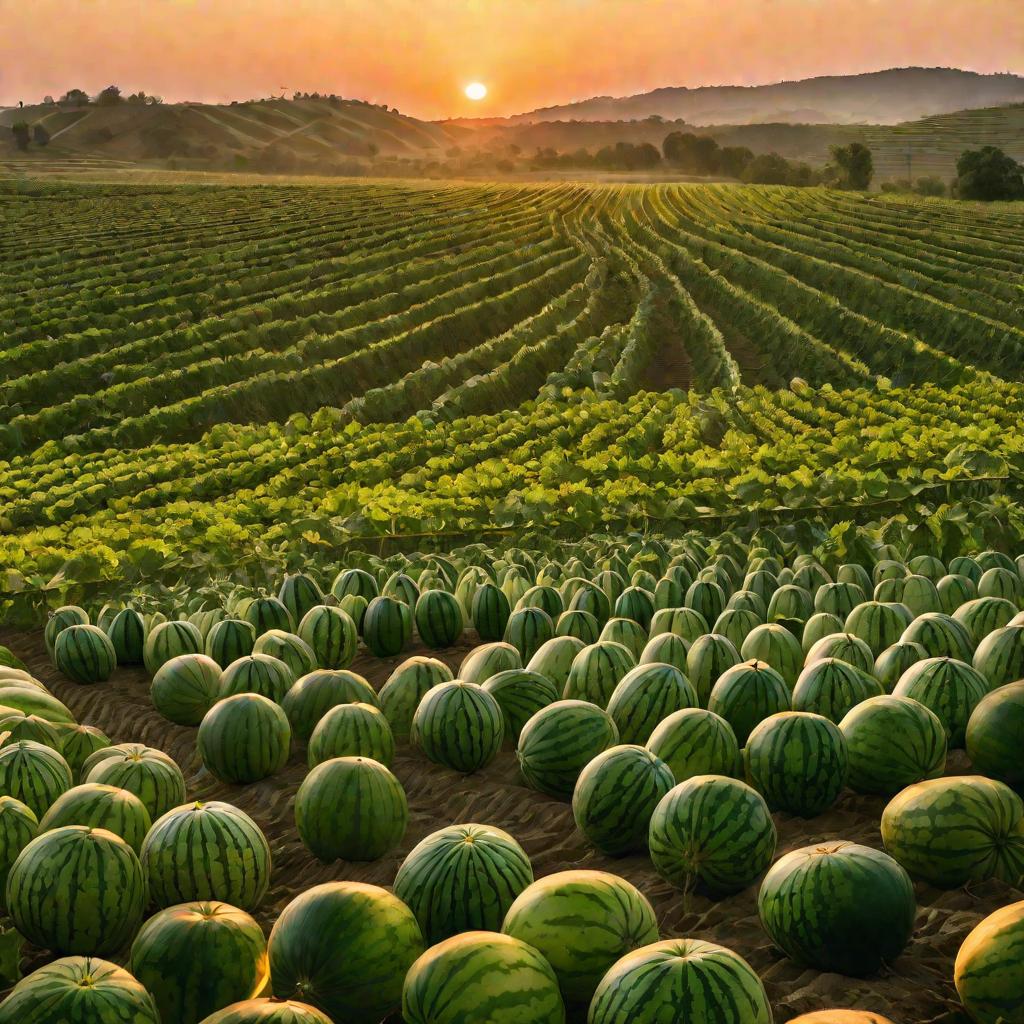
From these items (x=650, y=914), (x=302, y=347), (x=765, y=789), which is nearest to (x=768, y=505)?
(x=765, y=789)

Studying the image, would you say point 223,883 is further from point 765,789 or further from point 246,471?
point 246,471

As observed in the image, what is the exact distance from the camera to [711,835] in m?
3.56

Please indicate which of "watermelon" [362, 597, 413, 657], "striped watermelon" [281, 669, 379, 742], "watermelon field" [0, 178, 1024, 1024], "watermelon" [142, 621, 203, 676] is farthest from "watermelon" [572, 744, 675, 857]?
"watermelon" [142, 621, 203, 676]

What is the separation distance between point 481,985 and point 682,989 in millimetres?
482

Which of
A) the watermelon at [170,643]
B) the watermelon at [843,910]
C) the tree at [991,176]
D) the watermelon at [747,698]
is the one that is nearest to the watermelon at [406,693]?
the watermelon at [747,698]

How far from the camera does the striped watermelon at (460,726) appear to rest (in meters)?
4.58

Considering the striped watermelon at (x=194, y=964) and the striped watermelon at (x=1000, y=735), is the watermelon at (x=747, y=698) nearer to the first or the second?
the striped watermelon at (x=1000, y=735)

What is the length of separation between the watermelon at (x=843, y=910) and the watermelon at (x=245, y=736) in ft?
7.57

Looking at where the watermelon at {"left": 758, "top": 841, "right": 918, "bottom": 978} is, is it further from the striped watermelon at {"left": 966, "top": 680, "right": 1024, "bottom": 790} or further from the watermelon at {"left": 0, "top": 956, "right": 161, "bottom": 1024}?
the watermelon at {"left": 0, "top": 956, "right": 161, "bottom": 1024}

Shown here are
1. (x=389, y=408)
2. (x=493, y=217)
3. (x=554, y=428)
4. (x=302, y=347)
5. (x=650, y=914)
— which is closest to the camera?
(x=650, y=914)

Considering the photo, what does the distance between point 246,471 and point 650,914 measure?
12.2m

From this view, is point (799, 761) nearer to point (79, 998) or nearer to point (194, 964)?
point (194, 964)

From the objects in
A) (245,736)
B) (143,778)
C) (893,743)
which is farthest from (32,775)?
(893,743)

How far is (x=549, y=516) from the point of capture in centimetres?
913
